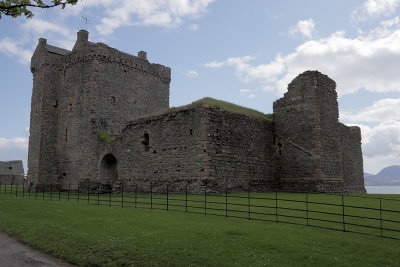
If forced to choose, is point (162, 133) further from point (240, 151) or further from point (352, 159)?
point (352, 159)

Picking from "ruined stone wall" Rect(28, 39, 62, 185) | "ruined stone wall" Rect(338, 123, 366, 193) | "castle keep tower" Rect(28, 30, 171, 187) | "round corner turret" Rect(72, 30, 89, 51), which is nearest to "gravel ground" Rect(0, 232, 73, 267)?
"castle keep tower" Rect(28, 30, 171, 187)

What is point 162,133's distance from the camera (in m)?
23.2

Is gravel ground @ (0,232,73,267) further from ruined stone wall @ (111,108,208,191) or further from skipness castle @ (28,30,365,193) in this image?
ruined stone wall @ (111,108,208,191)

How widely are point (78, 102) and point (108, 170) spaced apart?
725 cm

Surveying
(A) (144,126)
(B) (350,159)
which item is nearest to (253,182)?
(A) (144,126)

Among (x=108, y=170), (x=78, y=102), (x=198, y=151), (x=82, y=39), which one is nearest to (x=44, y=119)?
(x=78, y=102)

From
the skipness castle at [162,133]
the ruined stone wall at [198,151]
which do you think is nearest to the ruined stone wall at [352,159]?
the skipness castle at [162,133]

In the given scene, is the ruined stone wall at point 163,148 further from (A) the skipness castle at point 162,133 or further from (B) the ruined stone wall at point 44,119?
(B) the ruined stone wall at point 44,119

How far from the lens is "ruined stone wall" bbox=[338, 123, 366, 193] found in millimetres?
32312

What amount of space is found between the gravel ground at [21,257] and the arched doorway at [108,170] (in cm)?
1820

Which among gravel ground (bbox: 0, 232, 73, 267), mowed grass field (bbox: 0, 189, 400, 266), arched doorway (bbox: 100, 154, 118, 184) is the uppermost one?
arched doorway (bbox: 100, 154, 118, 184)

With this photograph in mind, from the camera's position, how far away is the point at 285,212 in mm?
13359

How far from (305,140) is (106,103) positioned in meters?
17.8

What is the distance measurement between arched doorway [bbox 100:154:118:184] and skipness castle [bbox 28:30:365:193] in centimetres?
8
